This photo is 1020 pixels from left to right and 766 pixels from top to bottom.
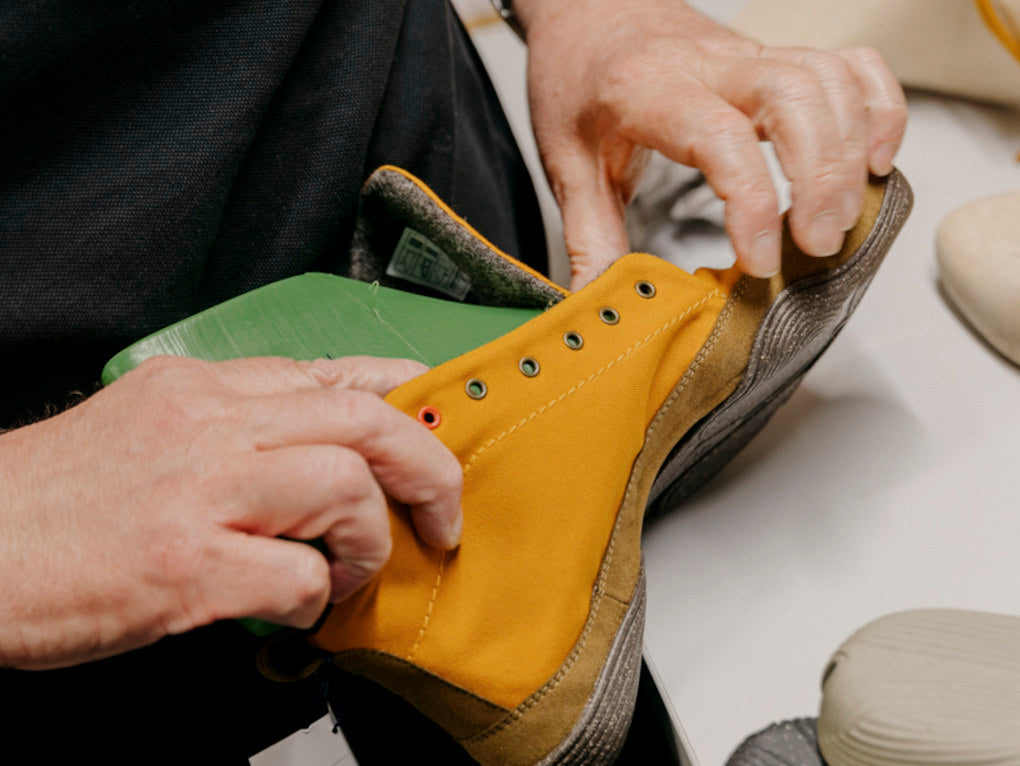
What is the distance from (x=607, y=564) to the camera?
0.47 metres

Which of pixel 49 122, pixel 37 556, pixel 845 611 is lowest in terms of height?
pixel 845 611

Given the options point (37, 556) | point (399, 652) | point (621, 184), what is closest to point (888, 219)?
point (621, 184)

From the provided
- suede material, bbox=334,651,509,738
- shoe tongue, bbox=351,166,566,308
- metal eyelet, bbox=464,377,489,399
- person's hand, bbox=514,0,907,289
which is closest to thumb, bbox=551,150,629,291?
person's hand, bbox=514,0,907,289

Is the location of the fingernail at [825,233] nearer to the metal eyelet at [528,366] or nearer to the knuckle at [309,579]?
the metal eyelet at [528,366]

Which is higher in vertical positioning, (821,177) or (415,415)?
(821,177)

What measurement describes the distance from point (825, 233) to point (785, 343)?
78mm

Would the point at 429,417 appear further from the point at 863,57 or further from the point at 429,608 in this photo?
the point at 863,57

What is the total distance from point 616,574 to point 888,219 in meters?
0.32

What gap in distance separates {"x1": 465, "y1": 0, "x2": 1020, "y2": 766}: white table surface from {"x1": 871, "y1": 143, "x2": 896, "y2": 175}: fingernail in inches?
7.8

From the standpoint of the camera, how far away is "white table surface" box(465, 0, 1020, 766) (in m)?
0.49

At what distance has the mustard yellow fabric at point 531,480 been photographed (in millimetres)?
376

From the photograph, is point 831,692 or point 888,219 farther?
point 888,219

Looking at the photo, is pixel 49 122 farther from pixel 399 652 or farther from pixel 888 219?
pixel 888 219

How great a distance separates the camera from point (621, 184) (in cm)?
64
